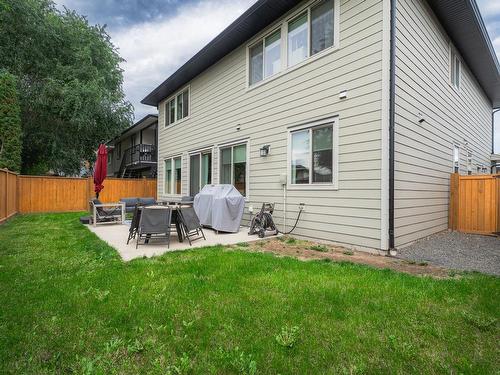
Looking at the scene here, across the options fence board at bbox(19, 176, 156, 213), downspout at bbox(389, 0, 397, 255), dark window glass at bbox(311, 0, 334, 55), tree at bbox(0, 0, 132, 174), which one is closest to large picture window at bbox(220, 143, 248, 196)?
dark window glass at bbox(311, 0, 334, 55)

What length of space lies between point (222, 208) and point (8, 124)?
1024 cm

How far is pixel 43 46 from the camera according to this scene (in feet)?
50.7

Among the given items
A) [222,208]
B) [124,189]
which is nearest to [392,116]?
[222,208]

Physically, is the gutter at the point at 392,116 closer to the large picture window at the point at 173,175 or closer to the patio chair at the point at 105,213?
the patio chair at the point at 105,213

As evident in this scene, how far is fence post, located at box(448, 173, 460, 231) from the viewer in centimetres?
751

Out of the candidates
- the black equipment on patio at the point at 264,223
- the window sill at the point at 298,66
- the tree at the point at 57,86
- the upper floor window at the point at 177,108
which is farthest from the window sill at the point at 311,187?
the tree at the point at 57,86

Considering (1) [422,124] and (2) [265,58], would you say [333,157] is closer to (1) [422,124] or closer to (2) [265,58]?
(1) [422,124]

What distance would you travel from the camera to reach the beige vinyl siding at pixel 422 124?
5277 millimetres

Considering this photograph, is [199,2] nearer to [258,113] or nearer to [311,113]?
[258,113]

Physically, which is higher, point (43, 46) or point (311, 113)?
point (43, 46)

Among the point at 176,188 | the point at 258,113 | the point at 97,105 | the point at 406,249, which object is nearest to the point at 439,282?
the point at 406,249

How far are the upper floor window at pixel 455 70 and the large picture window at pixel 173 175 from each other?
31.1 feet

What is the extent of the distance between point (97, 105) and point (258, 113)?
489 inches

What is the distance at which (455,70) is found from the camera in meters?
8.26
